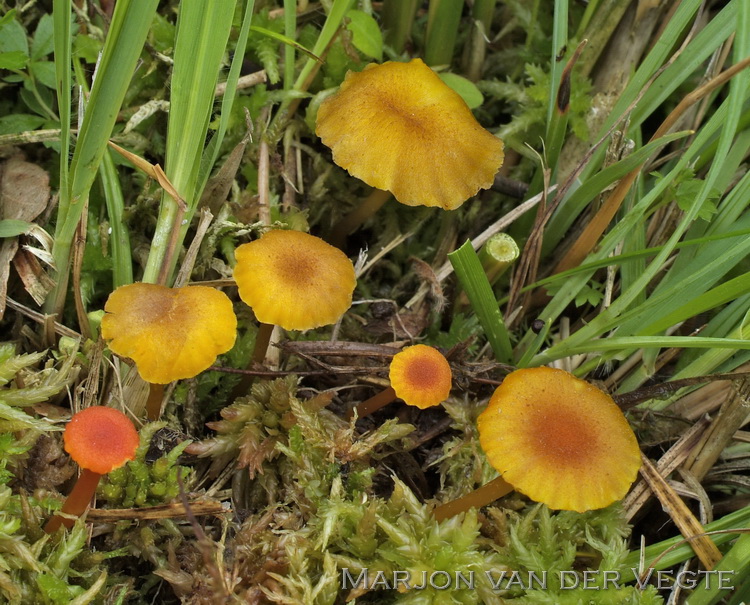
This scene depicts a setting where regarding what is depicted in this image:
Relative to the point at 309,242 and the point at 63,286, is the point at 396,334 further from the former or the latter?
the point at 63,286

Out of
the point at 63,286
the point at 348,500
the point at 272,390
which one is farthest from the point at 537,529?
the point at 63,286

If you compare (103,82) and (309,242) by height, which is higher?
(103,82)

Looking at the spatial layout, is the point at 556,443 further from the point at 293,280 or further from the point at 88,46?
the point at 88,46

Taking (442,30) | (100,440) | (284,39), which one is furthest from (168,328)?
(442,30)

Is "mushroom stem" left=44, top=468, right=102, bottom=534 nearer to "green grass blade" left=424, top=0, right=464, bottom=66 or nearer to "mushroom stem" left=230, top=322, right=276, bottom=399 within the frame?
"mushroom stem" left=230, top=322, right=276, bottom=399

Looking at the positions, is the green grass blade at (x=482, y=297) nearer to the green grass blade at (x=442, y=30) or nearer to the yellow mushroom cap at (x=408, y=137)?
the yellow mushroom cap at (x=408, y=137)

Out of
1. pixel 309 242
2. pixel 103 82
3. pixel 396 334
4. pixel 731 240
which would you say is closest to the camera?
pixel 103 82

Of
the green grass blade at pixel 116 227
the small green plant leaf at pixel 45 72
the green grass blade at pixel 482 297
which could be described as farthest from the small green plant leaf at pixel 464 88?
the small green plant leaf at pixel 45 72
